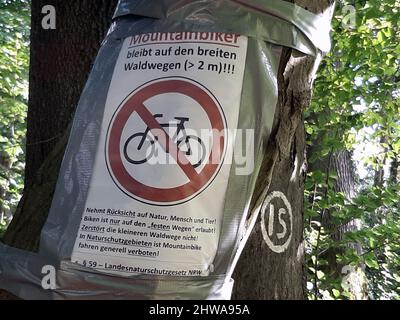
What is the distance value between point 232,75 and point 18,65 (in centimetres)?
529

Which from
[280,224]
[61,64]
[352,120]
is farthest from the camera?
[352,120]

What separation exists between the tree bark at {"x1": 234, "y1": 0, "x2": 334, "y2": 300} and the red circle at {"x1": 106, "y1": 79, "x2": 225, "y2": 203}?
0.26 m

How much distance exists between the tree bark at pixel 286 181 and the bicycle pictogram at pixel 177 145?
0.95 ft

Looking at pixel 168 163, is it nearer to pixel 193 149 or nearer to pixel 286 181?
pixel 193 149

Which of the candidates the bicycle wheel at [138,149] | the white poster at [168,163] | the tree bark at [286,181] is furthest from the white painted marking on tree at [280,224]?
the bicycle wheel at [138,149]

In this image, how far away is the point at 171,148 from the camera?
1448mm

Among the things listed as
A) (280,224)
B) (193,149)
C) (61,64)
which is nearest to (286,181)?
(280,224)

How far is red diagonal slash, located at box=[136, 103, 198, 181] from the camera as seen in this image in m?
1.43

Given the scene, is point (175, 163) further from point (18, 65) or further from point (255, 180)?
point (18, 65)

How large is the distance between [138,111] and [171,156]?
18 centimetres

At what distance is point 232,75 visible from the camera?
58.9 inches

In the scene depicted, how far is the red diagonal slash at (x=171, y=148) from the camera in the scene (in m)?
1.43

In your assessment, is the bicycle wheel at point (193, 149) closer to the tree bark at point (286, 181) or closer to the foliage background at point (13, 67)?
the tree bark at point (286, 181)
